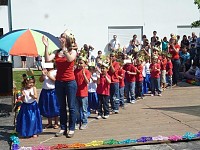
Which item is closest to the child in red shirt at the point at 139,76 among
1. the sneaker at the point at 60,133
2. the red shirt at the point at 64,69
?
the sneaker at the point at 60,133

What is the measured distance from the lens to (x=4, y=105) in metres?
11.4

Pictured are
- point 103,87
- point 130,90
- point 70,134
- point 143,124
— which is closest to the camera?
point 70,134

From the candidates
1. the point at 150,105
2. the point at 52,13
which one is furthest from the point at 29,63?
the point at 150,105

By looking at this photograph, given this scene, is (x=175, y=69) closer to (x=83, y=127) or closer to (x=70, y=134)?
(x=83, y=127)

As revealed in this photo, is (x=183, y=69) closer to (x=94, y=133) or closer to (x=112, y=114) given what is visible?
(x=112, y=114)

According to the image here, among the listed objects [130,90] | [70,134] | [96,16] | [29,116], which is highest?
[96,16]

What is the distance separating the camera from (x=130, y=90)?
37.9 ft

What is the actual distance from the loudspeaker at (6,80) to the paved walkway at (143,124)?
1588mm

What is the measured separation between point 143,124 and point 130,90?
297cm

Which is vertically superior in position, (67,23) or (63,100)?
(67,23)

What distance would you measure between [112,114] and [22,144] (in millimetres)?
3193

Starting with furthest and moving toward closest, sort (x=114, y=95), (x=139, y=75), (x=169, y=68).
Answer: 1. (x=169, y=68)
2. (x=139, y=75)
3. (x=114, y=95)

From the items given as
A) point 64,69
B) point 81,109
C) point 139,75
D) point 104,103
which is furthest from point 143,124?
point 139,75

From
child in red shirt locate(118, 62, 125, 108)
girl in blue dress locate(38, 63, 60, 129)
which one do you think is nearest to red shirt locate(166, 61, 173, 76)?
child in red shirt locate(118, 62, 125, 108)
